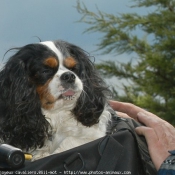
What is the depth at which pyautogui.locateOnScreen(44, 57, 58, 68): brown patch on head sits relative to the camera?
3081 millimetres

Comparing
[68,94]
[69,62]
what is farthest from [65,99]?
[69,62]

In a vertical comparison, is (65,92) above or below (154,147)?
above

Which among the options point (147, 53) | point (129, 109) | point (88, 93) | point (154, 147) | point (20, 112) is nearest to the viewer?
point (154, 147)

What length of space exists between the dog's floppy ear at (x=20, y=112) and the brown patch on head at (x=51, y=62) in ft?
0.60

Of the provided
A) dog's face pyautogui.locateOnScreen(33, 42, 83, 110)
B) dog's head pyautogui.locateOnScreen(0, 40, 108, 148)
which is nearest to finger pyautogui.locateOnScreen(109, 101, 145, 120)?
dog's head pyautogui.locateOnScreen(0, 40, 108, 148)

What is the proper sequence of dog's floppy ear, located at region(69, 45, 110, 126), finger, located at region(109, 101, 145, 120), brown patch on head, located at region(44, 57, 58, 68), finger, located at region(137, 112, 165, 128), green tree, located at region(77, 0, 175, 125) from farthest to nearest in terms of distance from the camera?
1. green tree, located at region(77, 0, 175, 125)
2. finger, located at region(109, 101, 145, 120)
3. dog's floppy ear, located at region(69, 45, 110, 126)
4. brown patch on head, located at region(44, 57, 58, 68)
5. finger, located at region(137, 112, 165, 128)

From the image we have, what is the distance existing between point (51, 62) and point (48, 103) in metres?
0.26

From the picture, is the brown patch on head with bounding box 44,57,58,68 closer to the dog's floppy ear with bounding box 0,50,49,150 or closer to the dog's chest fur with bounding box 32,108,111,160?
the dog's floppy ear with bounding box 0,50,49,150

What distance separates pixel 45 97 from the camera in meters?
3.10

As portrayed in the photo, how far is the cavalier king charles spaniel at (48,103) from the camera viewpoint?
3055 mm

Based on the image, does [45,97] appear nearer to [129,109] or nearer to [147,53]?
[129,109]

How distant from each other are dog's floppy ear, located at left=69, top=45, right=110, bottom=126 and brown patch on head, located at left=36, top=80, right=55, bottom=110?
0.65ft

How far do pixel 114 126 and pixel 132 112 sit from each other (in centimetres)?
36

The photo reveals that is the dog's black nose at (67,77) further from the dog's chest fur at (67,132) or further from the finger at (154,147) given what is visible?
the finger at (154,147)
